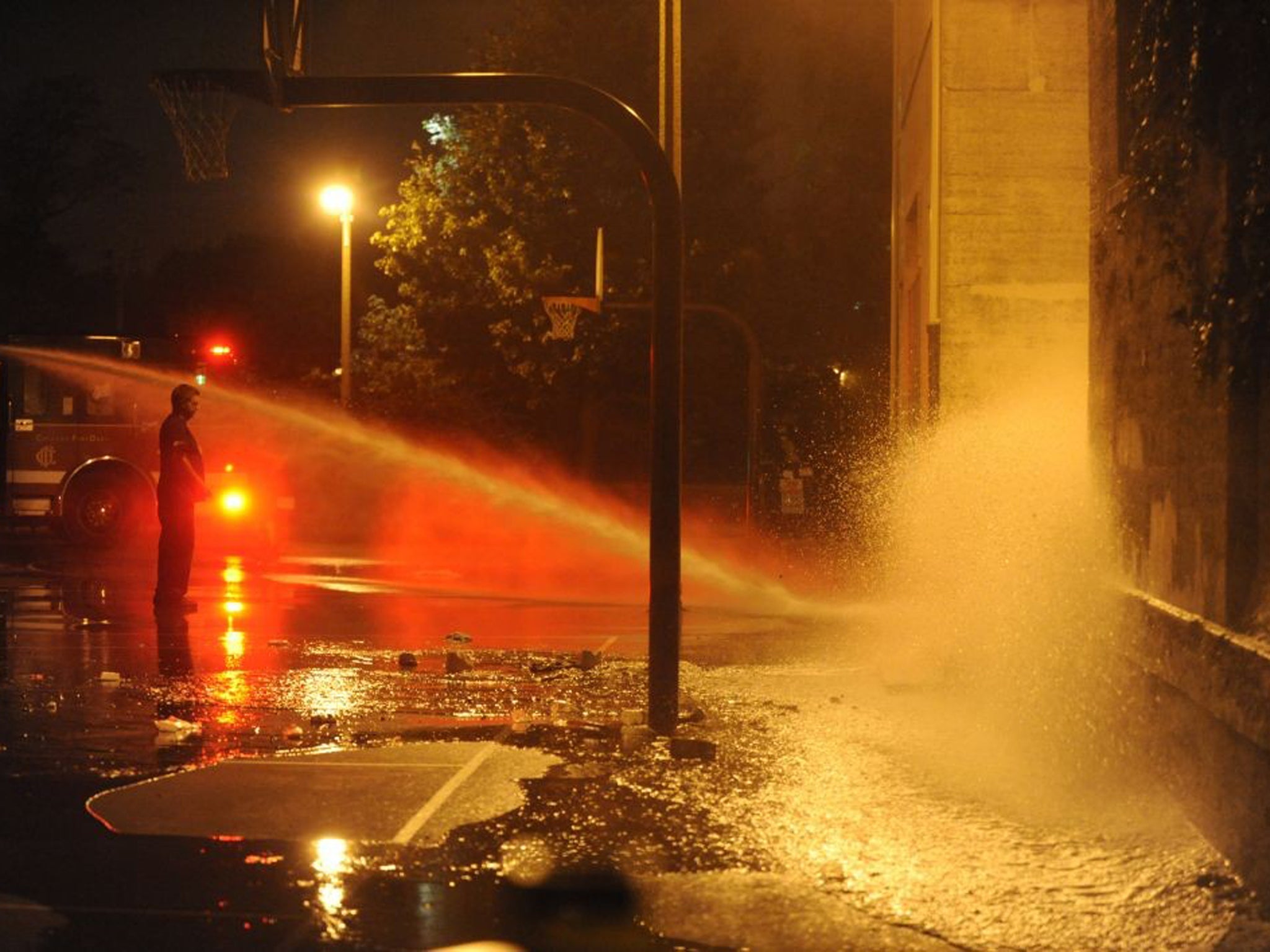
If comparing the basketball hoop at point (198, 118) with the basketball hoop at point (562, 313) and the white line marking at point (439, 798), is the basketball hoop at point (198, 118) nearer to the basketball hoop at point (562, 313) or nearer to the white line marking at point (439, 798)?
the white line marking at point (439, 798)

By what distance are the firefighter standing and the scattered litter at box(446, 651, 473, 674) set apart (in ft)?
13.3

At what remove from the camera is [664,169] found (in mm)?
8133

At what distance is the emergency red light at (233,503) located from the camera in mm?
20703

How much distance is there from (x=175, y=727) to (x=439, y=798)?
2127mm

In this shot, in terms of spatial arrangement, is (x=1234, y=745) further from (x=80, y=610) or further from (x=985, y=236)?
(x=80, y=610)

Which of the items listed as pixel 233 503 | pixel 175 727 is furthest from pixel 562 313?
pixel 175 727

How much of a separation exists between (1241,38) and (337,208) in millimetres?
26885

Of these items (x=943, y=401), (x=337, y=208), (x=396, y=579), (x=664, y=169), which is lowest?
(x=396, y=579)

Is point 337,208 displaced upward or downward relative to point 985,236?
upward

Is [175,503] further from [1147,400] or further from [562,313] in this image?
[562,313]

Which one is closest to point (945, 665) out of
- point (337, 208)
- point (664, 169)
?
point (664, 169)

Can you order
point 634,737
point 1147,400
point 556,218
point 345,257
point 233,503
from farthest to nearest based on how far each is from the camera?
point 556,218, point 345,257, point 233,503, point 634,737, point 1147,400

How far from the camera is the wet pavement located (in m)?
5.17

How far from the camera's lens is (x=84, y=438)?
23203 millimetres
